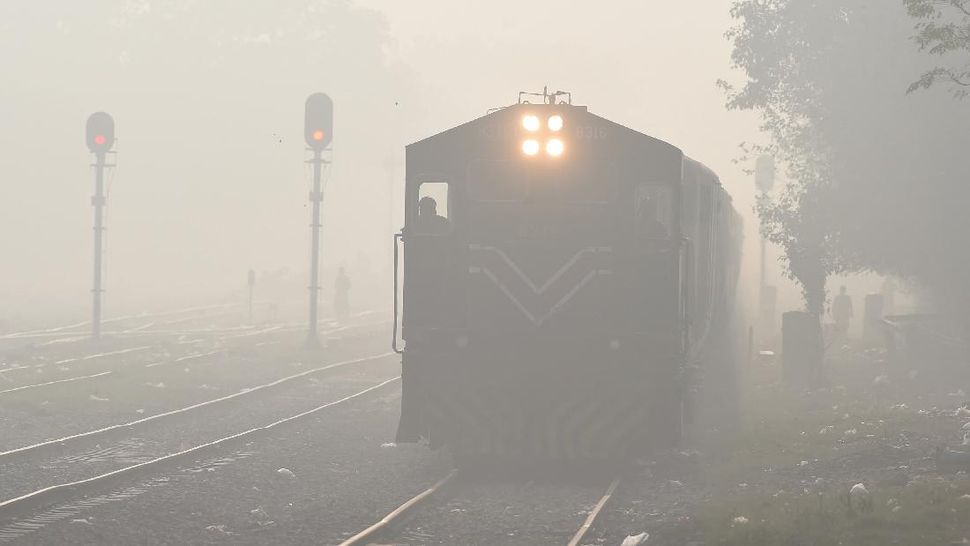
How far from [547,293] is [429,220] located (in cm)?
154

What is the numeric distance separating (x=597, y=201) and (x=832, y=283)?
166 ft

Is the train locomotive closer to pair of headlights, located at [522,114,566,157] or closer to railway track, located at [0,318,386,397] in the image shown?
pair of headlights, located at [522,114,566,157]

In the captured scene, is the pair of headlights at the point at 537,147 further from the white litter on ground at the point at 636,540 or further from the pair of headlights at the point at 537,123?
the white litter on ground at the point at 636,540

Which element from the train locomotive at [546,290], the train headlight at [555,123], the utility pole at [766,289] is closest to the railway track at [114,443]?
the train locomotive at [546,290]

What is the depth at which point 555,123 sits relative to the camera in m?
13.7

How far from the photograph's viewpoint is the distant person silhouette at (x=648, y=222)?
13672 millimetres

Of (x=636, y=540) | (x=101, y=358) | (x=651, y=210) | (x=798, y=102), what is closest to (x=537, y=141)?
(x=651, y=210)

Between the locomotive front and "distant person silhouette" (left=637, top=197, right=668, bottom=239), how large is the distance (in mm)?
15

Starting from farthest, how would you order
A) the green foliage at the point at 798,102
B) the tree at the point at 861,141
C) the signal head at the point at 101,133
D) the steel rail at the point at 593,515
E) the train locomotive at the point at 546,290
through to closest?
the signal head at the point at 101,133
the green foliage at the point at 798,102
the tree at the point at 861,141
the train locomotive at the point at 546,290
the steel rail at the point at 593,515

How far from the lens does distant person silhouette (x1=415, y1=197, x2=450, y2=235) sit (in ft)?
45.6

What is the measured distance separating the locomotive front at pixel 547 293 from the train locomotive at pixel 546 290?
0.01m

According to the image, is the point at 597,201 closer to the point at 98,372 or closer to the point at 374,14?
the point at 98,372

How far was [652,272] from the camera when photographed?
1363 cm

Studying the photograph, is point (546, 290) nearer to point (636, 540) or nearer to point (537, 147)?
point (537, 147)
